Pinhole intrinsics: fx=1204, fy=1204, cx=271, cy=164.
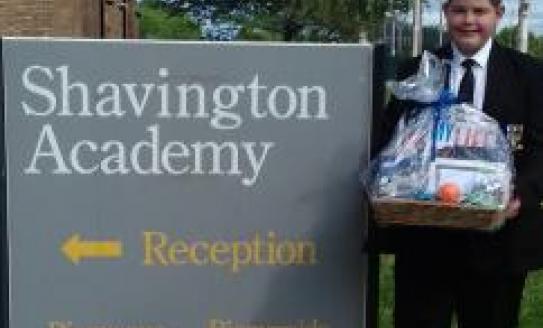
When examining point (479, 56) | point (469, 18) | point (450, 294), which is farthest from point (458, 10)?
point (450, 294)

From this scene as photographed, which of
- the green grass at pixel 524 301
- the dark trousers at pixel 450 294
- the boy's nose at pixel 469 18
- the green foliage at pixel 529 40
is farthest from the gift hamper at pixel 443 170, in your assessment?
the green foliage at pixel 529 40

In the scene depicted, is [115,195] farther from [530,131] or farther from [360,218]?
[530,131]

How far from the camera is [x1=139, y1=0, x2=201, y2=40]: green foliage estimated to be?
159 ft

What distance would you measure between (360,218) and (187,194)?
54 centimetres

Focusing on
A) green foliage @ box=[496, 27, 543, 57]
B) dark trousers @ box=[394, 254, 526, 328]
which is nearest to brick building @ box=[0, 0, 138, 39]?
dark trousers @ box=[394, 254, 526, 328]

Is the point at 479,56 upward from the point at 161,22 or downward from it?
upward

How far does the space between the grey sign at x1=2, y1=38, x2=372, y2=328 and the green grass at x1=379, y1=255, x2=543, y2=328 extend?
198 centimetres

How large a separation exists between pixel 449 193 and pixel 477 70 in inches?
20.3

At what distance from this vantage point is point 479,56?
3.62m

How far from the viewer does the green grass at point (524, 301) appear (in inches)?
236

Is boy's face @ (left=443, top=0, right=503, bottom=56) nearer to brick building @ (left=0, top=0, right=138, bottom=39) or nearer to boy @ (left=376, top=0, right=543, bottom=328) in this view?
boy @ (left=376, top=0, right=543, bottom=328)

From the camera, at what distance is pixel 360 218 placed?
12.2ft

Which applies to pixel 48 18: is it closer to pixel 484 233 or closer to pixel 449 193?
pixel 484 233

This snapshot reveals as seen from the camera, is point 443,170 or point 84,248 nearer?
point 443,170
